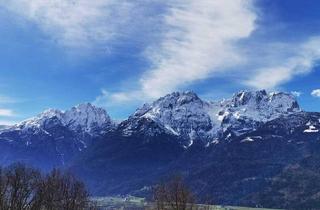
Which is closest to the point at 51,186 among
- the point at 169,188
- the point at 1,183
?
the point at 1,183

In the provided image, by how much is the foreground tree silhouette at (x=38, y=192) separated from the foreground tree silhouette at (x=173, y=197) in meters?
31.2

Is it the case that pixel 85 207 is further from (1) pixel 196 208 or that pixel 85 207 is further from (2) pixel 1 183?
(1) pixel 196 208

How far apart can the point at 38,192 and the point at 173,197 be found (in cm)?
3881

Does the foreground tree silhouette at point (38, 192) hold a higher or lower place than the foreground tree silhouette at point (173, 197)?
higher

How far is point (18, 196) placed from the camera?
10400 cm

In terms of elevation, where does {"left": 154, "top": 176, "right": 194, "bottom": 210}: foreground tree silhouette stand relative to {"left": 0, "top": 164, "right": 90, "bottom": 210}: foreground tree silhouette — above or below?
below

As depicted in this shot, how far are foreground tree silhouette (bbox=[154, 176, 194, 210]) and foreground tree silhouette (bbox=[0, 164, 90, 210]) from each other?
3117 cm

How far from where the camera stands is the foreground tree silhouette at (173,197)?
7962 centimetres

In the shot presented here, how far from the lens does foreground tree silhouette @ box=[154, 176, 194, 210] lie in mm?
79625

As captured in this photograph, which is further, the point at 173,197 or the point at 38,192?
the point at 38,192

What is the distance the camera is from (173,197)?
80.7m

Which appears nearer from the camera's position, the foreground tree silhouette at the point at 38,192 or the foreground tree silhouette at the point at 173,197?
the foreground tree silhouette at the point at 173,197

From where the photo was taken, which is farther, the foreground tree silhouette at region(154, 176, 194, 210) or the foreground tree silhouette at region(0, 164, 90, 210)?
the foreground tree silhouette at region(0, 164, 90, 210)

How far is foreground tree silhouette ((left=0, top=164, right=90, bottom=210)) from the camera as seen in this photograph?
10325 centimetres
